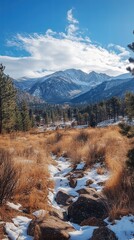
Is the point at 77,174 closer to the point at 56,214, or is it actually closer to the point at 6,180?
the point at 56,214

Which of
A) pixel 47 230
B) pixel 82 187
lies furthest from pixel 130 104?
pixel 47 230

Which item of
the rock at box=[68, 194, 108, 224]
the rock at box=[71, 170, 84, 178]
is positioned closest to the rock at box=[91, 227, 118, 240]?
the rock at box=[68, 194, 108, 224]

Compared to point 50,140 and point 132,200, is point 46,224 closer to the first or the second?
point 132,200

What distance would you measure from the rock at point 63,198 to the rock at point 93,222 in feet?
5.60

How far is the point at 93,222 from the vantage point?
6.63 metres

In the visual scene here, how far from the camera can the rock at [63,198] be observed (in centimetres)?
855

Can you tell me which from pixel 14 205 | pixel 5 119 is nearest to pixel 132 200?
pixel 14 205

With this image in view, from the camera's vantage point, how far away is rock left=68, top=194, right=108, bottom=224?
7.27m

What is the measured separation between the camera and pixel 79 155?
546 inches

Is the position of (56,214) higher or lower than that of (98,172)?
lower

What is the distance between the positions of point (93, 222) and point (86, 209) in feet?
2.73

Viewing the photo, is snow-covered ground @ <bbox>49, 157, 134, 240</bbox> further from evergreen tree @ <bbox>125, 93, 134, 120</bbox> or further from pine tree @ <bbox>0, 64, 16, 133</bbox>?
pine tree @ <bbox>0, 64, 16, 133</bbox>

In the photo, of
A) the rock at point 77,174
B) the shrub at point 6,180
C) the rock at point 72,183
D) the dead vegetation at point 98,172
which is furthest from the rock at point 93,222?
the rock at point 77,174

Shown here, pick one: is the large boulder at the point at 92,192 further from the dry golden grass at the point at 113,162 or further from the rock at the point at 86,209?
the rock at the point at 86,209
